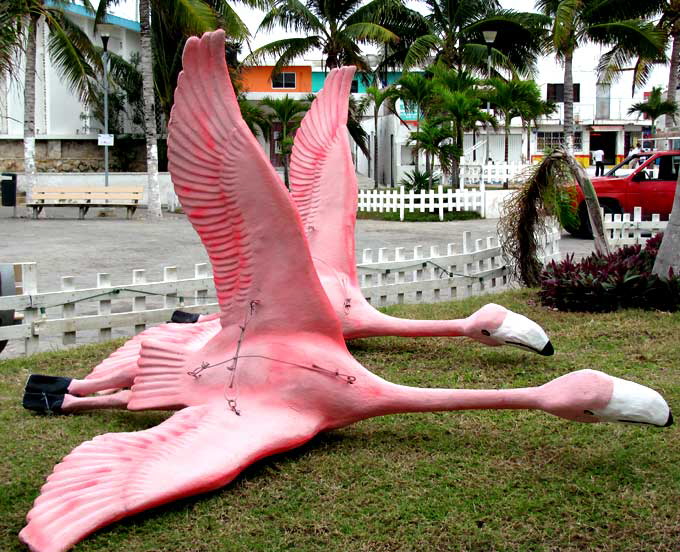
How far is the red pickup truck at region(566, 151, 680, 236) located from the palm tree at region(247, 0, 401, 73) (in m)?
13.8

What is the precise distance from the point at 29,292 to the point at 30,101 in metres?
14.8

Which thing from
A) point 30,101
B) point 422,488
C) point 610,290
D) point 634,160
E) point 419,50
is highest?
point 419,50

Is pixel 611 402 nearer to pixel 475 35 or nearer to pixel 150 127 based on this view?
pixel 150 127

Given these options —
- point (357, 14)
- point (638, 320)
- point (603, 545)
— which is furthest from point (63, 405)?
point (357, 14)

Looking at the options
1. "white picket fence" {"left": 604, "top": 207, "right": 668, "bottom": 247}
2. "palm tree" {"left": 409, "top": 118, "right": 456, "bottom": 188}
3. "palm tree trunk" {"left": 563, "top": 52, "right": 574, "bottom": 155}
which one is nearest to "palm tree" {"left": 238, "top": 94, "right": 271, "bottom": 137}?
"palm tree" {"left": 409, "top": 118, "right": 456, "bottom": 188}

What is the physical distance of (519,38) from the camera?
2973cm

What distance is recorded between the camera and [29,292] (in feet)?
20.9

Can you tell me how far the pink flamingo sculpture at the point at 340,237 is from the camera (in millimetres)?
5312

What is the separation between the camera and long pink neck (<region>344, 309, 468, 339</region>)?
5.58m

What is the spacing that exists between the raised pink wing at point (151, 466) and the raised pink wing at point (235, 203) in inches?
22.7

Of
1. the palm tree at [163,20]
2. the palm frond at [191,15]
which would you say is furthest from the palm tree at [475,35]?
the palm frond at [191,15]

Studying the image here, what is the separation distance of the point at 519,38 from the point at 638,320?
24815 mm

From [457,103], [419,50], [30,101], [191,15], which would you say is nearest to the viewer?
[191,15]

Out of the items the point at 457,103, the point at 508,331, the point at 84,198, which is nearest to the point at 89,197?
the point at 84,198
